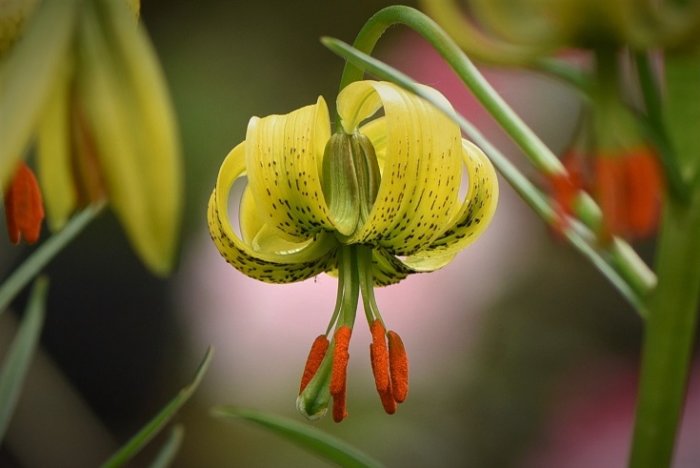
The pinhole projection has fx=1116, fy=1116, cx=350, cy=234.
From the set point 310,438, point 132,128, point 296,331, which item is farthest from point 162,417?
point 296,331

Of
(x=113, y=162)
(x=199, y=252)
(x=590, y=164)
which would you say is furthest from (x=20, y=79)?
(x=199, y=252)

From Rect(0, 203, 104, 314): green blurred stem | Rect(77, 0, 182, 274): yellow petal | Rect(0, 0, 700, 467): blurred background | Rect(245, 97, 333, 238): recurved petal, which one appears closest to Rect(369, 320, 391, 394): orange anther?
Rect(245, 97, 333, 238): recurved petal

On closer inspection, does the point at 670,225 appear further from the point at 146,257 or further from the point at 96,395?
the point at 96,395

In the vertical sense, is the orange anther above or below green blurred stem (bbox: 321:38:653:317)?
below

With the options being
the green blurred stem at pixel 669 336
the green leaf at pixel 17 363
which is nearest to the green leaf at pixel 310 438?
the green blurred stem at pixel 669 336

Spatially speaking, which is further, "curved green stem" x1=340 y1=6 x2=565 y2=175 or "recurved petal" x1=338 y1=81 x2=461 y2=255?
"recurved petal" x1=338 y1=81 x2=461 y2=255

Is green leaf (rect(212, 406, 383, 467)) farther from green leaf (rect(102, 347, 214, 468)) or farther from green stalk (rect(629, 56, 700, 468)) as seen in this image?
green stalk (rect(629, 56, 700, 468))

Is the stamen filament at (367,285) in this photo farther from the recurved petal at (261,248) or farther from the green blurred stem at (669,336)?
the green blurred stem at (669,336)

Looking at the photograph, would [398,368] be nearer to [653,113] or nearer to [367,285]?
[367,285]
